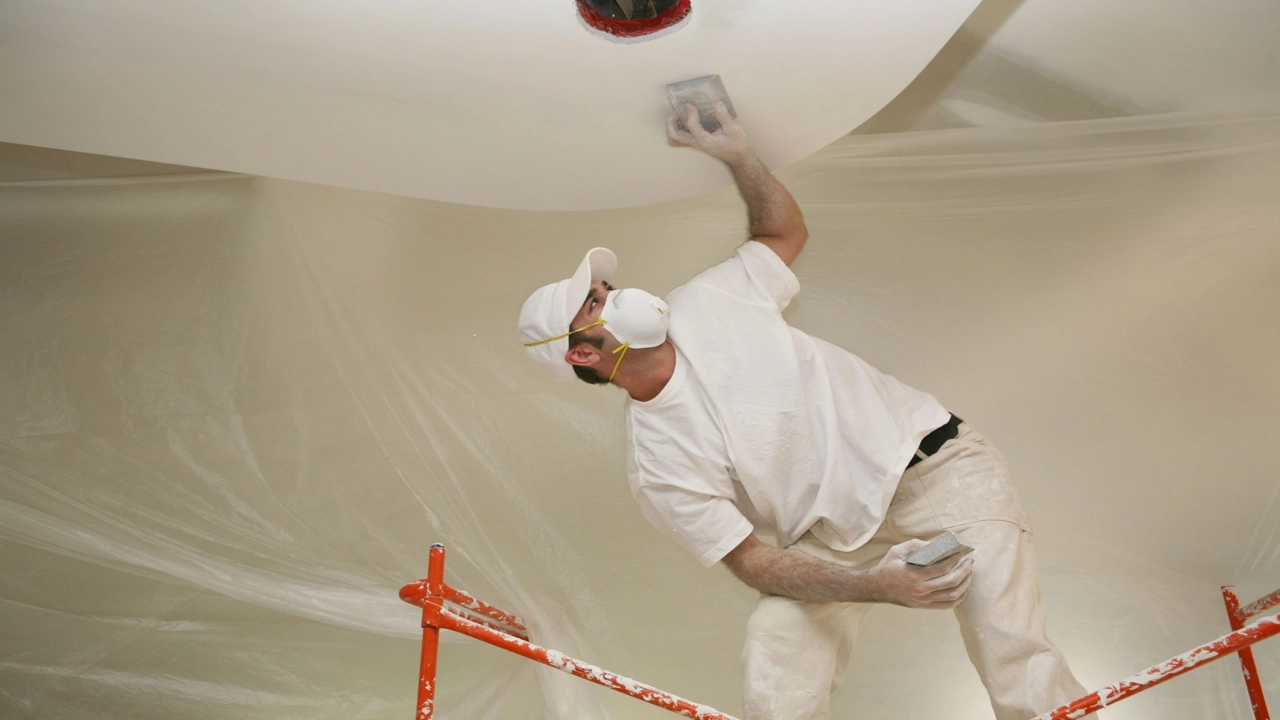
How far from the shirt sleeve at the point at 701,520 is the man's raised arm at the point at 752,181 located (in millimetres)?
471

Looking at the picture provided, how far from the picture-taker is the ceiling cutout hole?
5.65 ft

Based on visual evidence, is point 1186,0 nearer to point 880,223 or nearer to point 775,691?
point 880,223

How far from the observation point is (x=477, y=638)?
62.2 inches

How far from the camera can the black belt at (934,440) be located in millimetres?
1734

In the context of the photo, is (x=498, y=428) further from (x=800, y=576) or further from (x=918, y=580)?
(x=918, y=580)

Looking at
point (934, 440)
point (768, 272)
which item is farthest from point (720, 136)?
point (934, 440)

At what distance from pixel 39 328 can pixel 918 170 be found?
1.75 metres

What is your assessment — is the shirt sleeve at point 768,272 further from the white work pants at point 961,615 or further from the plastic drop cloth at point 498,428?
the white work pants at point 961,615

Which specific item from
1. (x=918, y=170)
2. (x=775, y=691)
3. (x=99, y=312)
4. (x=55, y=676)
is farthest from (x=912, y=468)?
(x=55, y=676)

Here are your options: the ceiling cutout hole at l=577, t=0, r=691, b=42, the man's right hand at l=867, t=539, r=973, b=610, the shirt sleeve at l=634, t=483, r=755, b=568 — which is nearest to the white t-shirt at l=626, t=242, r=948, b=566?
the shirt sleeve at l=634, t=483, r=755, b=568

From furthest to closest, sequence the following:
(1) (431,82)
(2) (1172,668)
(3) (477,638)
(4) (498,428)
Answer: (4) (498,428), (1) (431,82), (3) (477,638), (2) (1172,668)

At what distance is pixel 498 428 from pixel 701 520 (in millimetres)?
614

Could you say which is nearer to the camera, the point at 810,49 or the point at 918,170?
the point at 810,49

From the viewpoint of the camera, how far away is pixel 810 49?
5.77 feet
